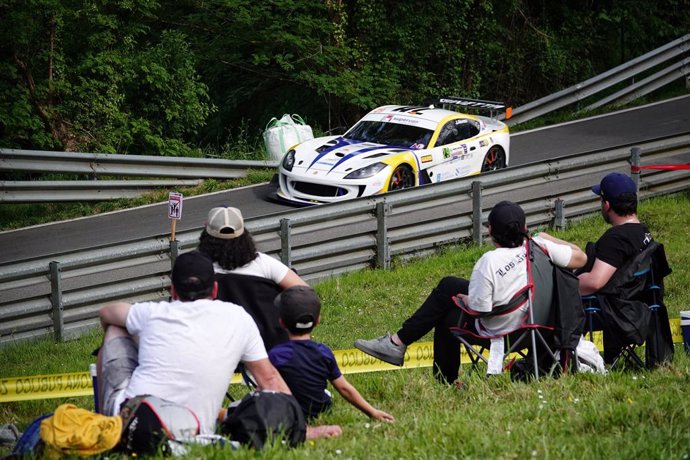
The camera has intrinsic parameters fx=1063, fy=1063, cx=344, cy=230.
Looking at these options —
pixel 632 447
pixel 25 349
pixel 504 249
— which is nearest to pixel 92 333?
pixel 25 349

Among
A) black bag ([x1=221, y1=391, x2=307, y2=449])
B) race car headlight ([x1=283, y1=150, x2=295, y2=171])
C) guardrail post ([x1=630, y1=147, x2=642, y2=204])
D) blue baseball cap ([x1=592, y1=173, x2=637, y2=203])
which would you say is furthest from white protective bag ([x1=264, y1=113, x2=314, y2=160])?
black bag ([x1=221, y1=391, x2=307, y2=449])

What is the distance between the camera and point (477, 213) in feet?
47.1

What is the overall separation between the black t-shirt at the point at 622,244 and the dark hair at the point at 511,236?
2.85 ft

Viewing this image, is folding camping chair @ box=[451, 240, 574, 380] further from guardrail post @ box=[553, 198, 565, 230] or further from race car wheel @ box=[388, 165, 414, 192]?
race car wheel @ box=[388, 165, 414, 192]

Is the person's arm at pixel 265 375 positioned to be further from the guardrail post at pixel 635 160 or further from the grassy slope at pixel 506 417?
the guardrail post at pixel 635 160

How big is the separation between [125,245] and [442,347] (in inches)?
219

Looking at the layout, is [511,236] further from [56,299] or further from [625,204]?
[56,299]

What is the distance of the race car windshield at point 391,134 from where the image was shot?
16.8 metres

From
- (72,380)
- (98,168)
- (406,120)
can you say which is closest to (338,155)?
(406,120)

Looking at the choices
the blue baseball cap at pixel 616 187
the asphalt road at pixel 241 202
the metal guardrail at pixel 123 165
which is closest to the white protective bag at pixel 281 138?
the metal guardrail at pixel 123 165

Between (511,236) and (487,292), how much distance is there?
0.42 meters

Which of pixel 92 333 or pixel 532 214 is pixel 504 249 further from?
pixel 532 214

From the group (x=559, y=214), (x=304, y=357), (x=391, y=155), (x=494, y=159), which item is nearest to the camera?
(x=304, y=357)

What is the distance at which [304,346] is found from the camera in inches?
246
